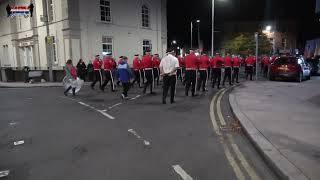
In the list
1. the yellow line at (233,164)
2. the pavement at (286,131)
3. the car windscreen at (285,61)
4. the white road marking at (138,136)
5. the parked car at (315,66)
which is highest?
the car windscreen at (285,61)

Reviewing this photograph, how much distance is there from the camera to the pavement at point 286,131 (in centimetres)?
503

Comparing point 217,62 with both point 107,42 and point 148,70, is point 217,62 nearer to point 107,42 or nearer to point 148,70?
point 148,70

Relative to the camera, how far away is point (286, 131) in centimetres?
732

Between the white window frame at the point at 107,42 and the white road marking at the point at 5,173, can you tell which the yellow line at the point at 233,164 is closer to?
the white road marking at the point at 5,173

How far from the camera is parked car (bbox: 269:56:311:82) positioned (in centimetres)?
2198

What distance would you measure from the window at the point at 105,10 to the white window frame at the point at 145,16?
15.6 ft

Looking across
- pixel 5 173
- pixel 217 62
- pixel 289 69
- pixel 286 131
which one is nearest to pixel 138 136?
pixel 5 173

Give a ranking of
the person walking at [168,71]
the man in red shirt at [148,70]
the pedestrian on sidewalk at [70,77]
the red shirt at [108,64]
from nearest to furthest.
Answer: the person walking at [168,71] → the pedestrian on sidewalk at [70,77] → the man in red shirt at [148,70] → the red shirt at [108,64]

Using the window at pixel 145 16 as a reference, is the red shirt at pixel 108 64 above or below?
below

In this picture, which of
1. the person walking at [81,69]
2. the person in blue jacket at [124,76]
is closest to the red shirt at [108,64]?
the person in blue jacket at [124,76]

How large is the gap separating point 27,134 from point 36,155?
1920 millimetres

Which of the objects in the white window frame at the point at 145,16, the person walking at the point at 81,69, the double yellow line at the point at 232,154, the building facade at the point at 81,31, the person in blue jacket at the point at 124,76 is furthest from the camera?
the white window frame at the point at 145,16

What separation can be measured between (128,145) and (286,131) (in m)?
3.25

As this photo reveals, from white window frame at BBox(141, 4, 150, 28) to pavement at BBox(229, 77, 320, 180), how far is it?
23.6 metres
